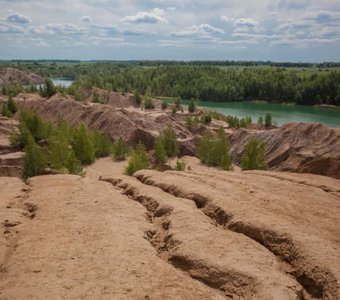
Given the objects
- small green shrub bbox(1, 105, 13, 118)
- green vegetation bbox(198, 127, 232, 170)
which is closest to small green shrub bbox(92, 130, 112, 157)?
green vegetation bbox(198, 127, 232, 170)

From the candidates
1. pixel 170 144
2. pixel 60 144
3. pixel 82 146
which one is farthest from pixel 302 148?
pixel 82 146

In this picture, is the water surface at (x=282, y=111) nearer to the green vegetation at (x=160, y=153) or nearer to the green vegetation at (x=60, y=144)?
the green vegetation at (x=160, y=153)

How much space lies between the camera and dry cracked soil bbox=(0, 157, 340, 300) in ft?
38.1

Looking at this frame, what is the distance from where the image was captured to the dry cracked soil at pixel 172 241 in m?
11.6

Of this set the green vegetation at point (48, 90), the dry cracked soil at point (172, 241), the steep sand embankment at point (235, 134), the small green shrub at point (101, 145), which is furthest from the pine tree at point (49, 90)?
the dry cracked soil at point (172, 241)

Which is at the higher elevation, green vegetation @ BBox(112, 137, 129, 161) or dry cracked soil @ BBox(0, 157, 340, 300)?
dry cracked soil @ BBox(0, 157, 340, 300)

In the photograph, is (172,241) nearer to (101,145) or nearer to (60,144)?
(60,144)

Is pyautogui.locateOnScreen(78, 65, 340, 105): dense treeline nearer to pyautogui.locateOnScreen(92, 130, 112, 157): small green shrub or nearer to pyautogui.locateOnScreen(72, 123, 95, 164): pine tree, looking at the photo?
pyautogui.locateOnScreen(92, 130, 112, 157): small green shrub

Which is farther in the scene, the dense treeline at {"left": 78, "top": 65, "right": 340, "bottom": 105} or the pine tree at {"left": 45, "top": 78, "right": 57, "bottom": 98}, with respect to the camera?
the dense treeline at {"left": 78, "top": 65, "right": 340, "bottom": 105}

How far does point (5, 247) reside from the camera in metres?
14.5

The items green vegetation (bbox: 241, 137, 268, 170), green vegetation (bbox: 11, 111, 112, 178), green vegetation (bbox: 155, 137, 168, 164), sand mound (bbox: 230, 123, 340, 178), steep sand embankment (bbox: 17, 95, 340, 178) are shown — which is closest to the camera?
sand mound (bbox: 230, 123, 340, 178)

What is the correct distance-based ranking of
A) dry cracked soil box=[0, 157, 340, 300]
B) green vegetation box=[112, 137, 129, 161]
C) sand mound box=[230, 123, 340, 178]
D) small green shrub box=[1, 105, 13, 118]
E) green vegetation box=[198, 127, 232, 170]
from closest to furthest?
dry cracked soil box=[0, 157, 340, 300]
sand mound box=[230, 123, 340, 178]
green vegetation box=[198, 127, 232, 170]
green vegetation box=[112, 137, 129, 161]
small green shrub box=[1, 105, 13, 118]

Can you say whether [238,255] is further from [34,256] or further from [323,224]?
[34,256]

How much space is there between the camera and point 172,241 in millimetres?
14680
